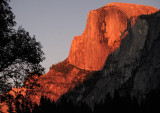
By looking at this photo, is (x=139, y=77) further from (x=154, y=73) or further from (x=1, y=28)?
(x=1, y=28)

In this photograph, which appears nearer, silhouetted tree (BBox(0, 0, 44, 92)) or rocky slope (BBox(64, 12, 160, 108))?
silhouetted tree (BBox(0, 0, 44, 92))

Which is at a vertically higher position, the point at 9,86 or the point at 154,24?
the point at 154,24

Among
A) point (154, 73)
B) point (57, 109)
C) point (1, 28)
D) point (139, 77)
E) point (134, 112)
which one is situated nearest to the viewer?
point (1, 28)

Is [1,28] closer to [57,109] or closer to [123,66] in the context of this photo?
[57,109]

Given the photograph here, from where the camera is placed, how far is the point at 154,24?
15175cm

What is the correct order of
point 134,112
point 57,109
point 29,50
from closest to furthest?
1. point 29,50
2. point 134,112
3. point 57,109

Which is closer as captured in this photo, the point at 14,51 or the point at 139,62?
the point at 14,51

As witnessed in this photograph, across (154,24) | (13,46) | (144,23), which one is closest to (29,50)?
(13,46)

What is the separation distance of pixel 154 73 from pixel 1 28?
111062 mm

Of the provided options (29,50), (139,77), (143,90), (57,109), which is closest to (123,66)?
(139,77)

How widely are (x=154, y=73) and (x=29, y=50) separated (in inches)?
4286

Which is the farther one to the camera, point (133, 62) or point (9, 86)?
point (133, 62)

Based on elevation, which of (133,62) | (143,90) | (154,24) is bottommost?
(143,90)

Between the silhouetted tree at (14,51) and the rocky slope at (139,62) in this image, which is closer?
the silhouetted tree at (14,51)
